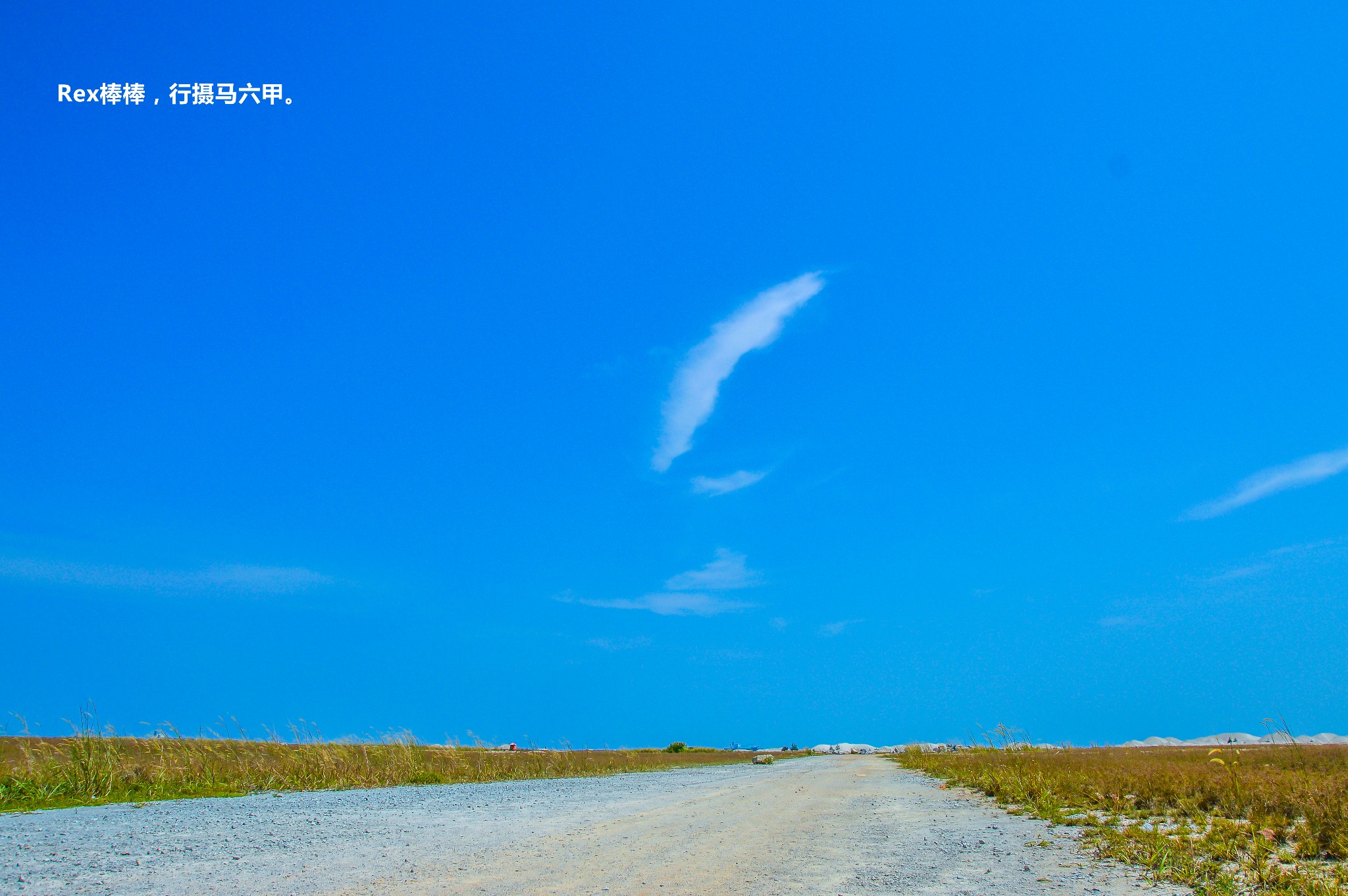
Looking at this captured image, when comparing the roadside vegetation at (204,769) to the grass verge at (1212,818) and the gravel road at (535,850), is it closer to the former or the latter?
the gravel road at (535,850)

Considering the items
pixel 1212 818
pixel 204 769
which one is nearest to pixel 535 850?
pixel 1212 818

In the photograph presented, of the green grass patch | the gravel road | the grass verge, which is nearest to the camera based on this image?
the gravel road

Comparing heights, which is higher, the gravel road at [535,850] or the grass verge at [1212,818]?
the gravel road at [535,850]

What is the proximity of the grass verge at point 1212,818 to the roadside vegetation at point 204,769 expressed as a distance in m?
16.6

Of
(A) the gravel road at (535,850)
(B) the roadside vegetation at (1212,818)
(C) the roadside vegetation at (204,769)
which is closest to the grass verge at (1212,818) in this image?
(B) the roadside vegetation at (1212,818)

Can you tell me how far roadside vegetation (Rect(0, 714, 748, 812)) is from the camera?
15.2 meters

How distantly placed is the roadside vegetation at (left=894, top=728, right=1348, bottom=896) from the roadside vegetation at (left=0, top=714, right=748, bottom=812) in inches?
654

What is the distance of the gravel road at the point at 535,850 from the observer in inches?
269

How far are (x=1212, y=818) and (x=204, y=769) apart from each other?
20390mm

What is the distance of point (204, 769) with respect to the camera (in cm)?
1802

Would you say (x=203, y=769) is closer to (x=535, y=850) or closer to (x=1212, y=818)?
(x=535, y=850)

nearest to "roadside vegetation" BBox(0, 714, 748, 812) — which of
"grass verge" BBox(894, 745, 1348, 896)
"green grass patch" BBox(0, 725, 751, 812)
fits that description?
"green grass patch" BBox(0, 725, 751, 812)

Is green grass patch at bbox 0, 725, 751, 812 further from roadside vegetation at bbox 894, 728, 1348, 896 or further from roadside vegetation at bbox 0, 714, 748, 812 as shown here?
roadside vegetation at bbox 894, 728, 1348, 896

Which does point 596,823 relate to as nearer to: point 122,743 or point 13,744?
point 122,743
